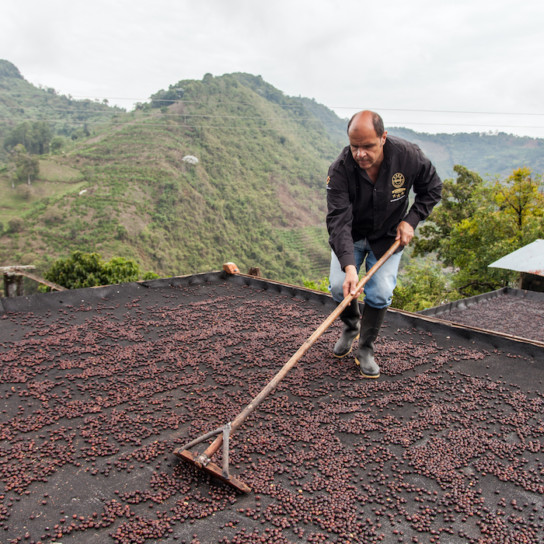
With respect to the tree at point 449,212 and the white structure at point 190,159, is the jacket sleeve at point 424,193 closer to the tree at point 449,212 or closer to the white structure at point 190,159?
the tree at point 449,212

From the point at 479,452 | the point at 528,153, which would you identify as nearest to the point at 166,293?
the point at 479,452

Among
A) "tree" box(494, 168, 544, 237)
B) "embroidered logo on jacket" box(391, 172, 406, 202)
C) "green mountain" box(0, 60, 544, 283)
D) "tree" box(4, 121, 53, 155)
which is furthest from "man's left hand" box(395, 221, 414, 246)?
"tree" box(4, 121, 53, 155)

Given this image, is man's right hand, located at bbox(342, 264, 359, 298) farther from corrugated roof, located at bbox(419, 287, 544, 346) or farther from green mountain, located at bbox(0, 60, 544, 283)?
green mountain, located at bbox(0, 60, 544, 283)

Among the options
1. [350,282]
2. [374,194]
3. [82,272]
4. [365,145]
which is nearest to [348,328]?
[350,282]

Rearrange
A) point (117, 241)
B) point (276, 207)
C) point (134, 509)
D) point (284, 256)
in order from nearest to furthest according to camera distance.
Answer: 1. point (134, 509)
2. point (117, 241)
3. point (284, 256)
4. point (276, 207)

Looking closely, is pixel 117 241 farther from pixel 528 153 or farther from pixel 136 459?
pixel 528 153

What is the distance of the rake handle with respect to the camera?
194 cm

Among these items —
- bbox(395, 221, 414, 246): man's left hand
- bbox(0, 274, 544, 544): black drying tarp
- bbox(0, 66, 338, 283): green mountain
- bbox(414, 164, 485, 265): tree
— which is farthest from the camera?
bbox(0, 66, 338, 283): green mountain

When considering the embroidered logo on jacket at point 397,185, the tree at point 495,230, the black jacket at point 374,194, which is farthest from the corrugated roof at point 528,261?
the tree at point 495,230

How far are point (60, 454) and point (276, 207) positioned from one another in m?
61.6

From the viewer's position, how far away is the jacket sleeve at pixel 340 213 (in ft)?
8.97

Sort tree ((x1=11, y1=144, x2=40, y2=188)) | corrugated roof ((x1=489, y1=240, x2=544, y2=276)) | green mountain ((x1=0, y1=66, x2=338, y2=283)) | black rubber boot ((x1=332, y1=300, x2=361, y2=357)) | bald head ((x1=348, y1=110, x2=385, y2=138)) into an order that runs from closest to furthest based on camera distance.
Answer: bald head ((x1=348, y1=110, x2=385, y2=138))
black rubber boot ((x1=332, y1=300, x2=361, y2=357))
corrugated roof ((x1=489, y1=240, x2=544, y2=276))
green mountain ((x1=0, y1=66, x2=338, y2=283))
tree ((x1=11, y1=144, x2=40, y2=188))

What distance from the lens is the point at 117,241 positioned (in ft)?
138

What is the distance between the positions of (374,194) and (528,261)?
5871 mm
